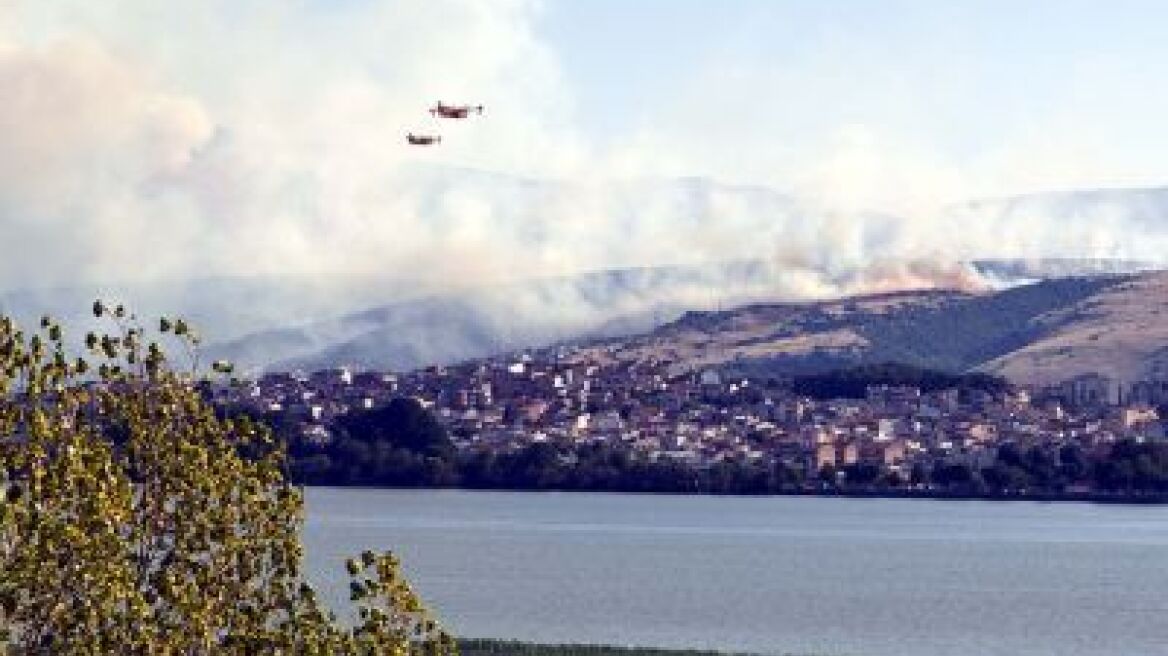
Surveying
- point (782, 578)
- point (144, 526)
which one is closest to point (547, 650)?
point (144, 526)

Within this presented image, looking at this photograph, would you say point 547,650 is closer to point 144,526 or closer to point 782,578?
point 144,526

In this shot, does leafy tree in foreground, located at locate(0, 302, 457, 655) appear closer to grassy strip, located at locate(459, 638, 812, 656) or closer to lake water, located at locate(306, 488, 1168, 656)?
grassy strip, located at locate(459, 638, 812, 656)

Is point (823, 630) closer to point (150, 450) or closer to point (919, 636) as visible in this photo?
point (919, 636)

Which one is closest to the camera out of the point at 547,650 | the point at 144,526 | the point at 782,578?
the point at 144,526

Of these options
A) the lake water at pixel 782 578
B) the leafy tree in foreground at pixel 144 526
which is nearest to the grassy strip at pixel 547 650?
the lake water at pixel 782 578

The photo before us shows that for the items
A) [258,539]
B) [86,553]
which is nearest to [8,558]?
[86,553]

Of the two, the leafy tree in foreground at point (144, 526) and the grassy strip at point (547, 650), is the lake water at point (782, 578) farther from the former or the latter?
the leafy tree in foreground at point (144, 526)
